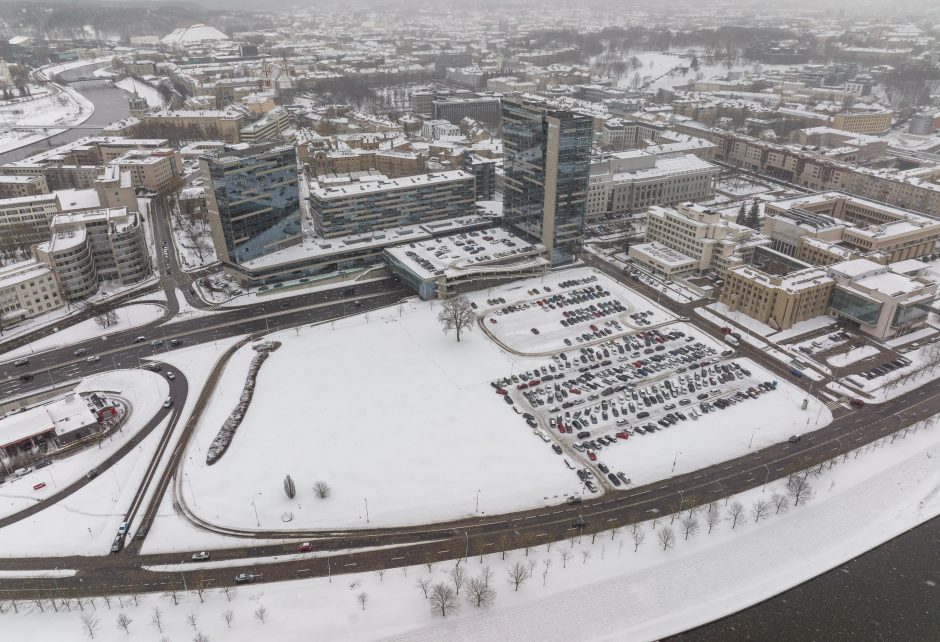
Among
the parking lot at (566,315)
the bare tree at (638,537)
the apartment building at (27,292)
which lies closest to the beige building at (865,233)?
the parking lot at (566,315)

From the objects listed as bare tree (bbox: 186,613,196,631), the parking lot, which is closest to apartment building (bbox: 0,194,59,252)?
the parking lot

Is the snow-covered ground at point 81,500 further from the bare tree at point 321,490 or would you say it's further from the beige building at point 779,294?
the beige building at point 779,294

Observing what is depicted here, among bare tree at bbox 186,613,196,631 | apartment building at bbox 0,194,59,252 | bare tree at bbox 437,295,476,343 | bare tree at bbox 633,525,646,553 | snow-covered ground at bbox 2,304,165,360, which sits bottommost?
bare tree at bbox 186,613,196,631

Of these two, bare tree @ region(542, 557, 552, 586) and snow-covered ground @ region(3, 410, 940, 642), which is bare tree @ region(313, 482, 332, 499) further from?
bare tree @ region(542, 557, 552, 586)

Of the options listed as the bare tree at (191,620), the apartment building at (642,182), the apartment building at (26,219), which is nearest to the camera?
the bare tree at (191,620)

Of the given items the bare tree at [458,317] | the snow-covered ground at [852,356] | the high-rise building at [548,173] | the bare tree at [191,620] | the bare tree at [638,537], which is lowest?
the bare tree at [191,620]

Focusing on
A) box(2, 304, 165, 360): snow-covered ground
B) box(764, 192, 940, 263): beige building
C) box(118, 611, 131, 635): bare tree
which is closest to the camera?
box(118, 611, 131, 635): bare tree
